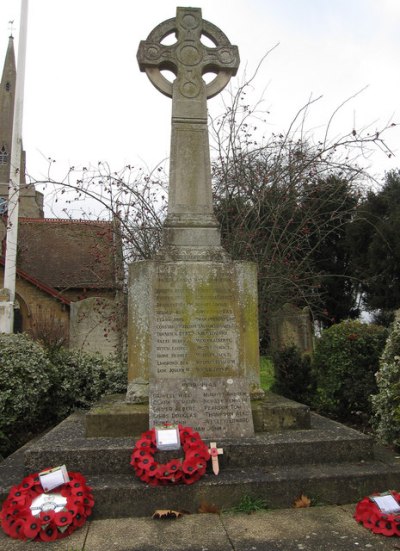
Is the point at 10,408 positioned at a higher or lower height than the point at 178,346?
lower

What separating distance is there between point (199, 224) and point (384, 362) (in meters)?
2.76

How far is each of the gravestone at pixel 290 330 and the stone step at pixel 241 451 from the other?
22.0ft

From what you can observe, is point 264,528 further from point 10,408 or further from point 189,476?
point 10,408

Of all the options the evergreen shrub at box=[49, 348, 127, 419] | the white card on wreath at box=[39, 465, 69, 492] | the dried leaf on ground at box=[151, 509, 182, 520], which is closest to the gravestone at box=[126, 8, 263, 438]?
the dried leaf on ground at box=[151, 509, 182, 520]

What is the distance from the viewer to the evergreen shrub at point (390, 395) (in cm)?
539

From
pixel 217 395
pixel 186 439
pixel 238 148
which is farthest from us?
pixel 238 148

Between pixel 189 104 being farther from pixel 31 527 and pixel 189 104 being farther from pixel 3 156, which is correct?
pixel 3 156

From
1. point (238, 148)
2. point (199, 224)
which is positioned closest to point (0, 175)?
point (238, 148)

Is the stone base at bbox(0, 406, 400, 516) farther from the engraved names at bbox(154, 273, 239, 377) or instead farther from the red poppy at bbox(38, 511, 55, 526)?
the engraved names at bbox(154, 273, 239, 377)

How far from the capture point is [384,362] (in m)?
5.90

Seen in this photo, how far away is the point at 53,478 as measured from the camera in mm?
3623

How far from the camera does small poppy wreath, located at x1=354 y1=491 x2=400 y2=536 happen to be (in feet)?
10.9

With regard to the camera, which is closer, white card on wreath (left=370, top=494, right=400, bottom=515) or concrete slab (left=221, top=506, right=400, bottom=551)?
concrete slab (left=221, top=506, right=400, bottom=551)

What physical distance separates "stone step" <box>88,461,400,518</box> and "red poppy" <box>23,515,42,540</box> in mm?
492
